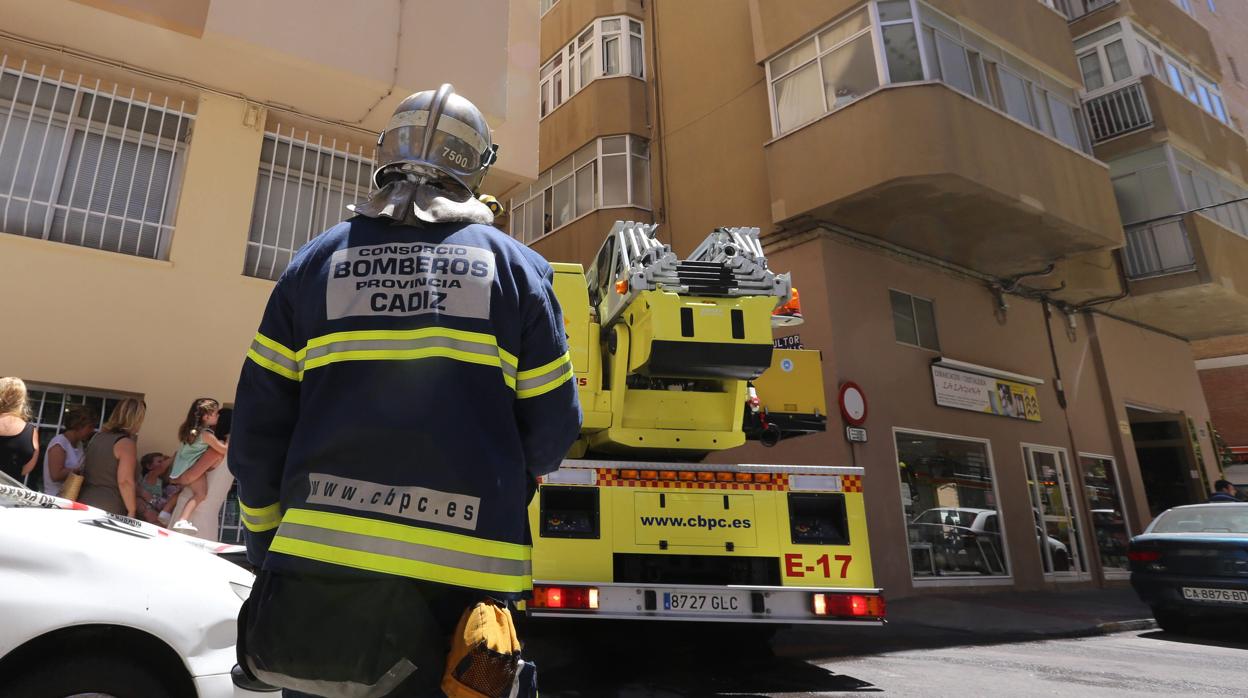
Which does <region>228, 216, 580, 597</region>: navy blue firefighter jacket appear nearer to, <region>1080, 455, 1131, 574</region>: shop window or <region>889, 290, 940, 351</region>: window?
<region>889, 290, 940, 351</region>: window

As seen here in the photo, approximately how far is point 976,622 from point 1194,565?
229 cm

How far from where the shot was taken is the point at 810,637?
7512mm

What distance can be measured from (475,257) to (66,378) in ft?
20.5

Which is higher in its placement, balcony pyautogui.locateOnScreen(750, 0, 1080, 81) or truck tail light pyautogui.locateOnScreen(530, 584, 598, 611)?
balcony pyautogui.locateOnScreen(750, 0, 1080, 81)

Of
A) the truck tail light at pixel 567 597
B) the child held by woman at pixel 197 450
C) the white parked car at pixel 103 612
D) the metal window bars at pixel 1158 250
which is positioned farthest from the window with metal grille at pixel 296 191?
the metal window bars at pixel 1158 250

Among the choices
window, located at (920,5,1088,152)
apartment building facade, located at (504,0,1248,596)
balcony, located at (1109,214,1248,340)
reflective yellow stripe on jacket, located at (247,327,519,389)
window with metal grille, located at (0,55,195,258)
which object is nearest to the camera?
reflective yellow stripe on jacket, located at (247,327,519,389)

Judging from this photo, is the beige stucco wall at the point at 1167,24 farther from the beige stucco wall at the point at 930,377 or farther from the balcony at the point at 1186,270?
the beige stucco wall at the point at 930,377

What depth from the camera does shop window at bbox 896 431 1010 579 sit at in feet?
37.3

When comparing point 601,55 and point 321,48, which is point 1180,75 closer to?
point 601,55

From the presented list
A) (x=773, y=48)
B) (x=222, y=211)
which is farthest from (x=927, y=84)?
(x=222, y=211)

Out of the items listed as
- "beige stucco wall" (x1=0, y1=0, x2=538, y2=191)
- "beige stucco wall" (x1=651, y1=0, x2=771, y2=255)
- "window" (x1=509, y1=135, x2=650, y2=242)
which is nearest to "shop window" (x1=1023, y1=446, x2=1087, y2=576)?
"beige stucco wall" (x1=651, y1=0, x2=771, y2=255)

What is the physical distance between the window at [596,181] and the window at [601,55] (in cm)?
Result: 164

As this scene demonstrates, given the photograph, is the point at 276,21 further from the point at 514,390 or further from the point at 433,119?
the point at 514,390

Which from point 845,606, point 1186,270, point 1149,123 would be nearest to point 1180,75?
point 1149,123
